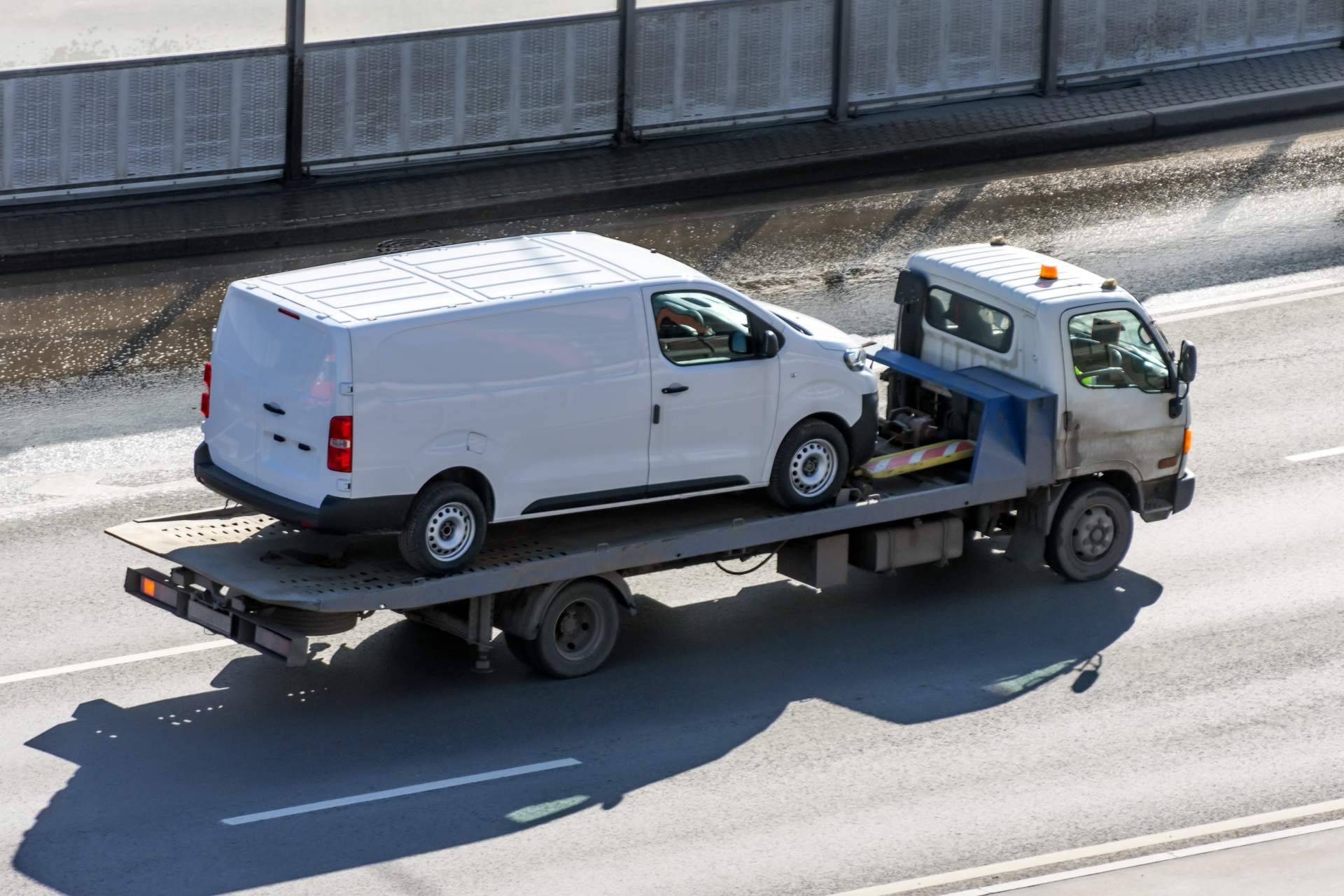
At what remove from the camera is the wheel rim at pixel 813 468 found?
13484mm

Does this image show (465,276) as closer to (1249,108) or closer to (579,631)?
(579,631)

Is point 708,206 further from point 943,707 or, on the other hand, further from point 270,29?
point 943,707

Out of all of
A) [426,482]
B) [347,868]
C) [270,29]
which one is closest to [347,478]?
[426,482]

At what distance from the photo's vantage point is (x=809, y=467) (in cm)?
1359

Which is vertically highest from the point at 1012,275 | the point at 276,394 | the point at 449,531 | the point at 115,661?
the point at 1012,275

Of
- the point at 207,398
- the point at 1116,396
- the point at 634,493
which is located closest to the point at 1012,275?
the point at 1116,396

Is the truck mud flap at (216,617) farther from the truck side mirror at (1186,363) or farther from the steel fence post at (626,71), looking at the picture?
the steel fence post at (626,71)

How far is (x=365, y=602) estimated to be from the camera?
38.9 ft

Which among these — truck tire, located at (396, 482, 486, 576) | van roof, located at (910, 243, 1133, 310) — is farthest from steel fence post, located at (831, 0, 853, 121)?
truck tire, located at (396, 482, 486, 576)

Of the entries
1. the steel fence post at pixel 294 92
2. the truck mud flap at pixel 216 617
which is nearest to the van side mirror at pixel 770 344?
the truck mud flap at pixel 216 617

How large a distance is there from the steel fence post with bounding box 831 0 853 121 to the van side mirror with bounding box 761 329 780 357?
35.9 ft

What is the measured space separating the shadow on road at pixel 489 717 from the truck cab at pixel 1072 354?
33.0 inches

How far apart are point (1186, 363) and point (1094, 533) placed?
4.33ft

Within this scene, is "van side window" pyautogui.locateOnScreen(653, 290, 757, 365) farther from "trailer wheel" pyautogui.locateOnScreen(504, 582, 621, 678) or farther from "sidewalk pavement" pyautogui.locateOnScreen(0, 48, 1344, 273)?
"sidewalk pavement" pyautogui.locateOnScreen(0, 48, 1344, 273)
